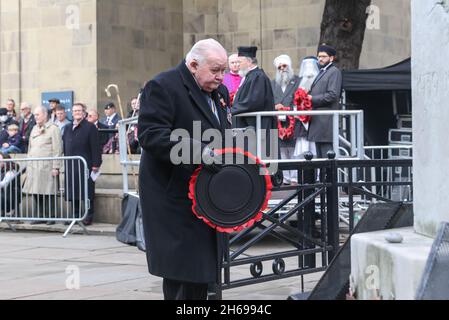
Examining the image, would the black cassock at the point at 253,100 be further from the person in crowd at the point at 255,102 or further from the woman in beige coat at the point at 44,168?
the woman in beige coat at the point at 44,168

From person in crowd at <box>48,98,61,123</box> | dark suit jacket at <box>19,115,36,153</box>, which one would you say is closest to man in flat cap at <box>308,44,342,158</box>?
person in crowd at <box>48,98,61,123</box>

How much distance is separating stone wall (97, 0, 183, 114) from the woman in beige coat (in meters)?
5.88

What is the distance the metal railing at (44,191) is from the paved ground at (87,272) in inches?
25.2

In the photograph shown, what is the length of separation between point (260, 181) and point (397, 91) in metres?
11.9

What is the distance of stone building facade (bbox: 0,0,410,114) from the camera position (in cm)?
2170

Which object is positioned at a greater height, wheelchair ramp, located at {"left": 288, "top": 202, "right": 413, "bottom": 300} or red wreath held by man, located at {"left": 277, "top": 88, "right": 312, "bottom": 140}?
red wreath held by man, located at {"left": 277, "top": 88, "right": 312, "bottom": 140}

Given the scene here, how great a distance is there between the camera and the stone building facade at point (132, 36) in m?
21.7

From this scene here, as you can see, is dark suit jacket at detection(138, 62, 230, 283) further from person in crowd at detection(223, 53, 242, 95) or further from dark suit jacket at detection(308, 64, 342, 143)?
person in crowd at detection(223, 53, 242, 95)

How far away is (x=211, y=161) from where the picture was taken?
564cm

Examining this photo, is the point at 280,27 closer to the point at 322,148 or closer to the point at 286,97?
the point at 286,97

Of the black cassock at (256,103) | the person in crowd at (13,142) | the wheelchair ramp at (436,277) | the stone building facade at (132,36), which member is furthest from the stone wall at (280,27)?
the wheelchair ramp at (436,277)

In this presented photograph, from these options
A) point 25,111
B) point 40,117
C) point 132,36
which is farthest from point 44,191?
point 132,36

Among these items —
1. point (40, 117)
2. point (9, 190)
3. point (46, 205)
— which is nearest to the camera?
point (46, 205)

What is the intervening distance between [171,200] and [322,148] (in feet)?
21.3
